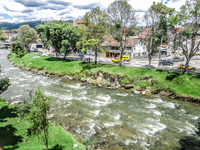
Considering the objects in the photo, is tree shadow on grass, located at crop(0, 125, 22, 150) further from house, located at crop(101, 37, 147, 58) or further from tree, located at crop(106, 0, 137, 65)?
house, located at crop(101, 37, 147, 58)

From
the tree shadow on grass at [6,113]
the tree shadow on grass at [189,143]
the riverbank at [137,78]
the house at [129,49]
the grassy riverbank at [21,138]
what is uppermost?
the house at [129,49]

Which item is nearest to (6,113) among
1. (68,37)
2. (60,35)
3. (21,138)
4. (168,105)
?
(21,138)

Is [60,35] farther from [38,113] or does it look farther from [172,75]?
[38,113]

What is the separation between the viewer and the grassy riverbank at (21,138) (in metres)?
12.8

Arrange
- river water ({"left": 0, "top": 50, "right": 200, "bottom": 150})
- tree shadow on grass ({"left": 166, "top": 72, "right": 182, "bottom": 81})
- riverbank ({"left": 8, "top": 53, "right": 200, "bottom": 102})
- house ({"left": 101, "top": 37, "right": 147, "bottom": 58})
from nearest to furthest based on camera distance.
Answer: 1. river water ({"left": 0, "top": 50, "right": 200, "bottom": 150})
2. riverbank ({"left": 8, "top": 53, "right": 200, "bottom": 102})
3. tree shadow on grass ({"left": 166, "top": 72, "right": 182, "bottom": 81})
4. house ({"left": 101, "top": 37, "right": 147, "bottom": 58})

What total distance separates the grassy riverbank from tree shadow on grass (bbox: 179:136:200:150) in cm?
1209

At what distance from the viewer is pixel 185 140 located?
16.5 m

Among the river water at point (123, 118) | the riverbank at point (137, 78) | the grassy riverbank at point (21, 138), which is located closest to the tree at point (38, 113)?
the grassy riverbank at point (21, 138)

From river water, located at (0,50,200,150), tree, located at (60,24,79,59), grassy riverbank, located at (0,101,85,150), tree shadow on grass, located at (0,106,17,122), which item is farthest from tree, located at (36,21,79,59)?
grassy riverbank, located at (0,101,85,150)

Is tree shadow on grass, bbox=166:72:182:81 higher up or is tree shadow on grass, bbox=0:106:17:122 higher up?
tree shadow on grass, bbox=166:72:182:81

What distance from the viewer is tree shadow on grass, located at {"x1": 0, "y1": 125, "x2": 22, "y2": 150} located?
12588 millimetres

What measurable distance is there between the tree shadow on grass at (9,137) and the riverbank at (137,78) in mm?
23997

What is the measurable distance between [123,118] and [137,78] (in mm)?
16790

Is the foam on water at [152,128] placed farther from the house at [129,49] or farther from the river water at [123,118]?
the house at [129,49]
